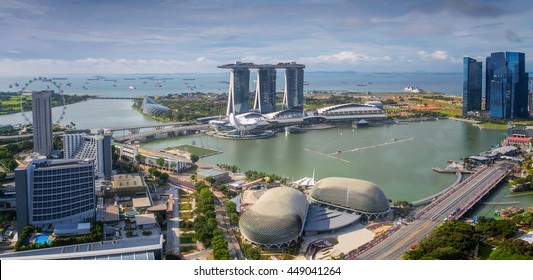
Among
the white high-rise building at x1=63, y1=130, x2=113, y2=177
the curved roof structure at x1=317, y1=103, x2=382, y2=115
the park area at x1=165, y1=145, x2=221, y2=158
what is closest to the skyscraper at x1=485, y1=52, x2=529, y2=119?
the curved roof structure at x1=317, y1=103, x2=382, y2=115

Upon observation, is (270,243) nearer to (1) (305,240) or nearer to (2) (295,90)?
(1) (305,240)

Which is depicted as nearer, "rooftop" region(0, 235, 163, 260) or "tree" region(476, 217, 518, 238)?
"rooftop" region(0, 235, 163, 260)

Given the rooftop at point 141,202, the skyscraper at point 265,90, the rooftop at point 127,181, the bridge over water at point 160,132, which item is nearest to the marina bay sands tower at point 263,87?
the skyscraper at point 265,90

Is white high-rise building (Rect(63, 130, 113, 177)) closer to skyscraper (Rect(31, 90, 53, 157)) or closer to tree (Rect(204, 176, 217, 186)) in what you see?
skyscraper (Rect(31, 90, 53, 157))

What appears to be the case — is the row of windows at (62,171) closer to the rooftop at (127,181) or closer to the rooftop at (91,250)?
the rooftop at (127,181)

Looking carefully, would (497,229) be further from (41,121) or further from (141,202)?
(41,121)

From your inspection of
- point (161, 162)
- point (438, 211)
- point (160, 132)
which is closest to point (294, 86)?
point (160, 132)
